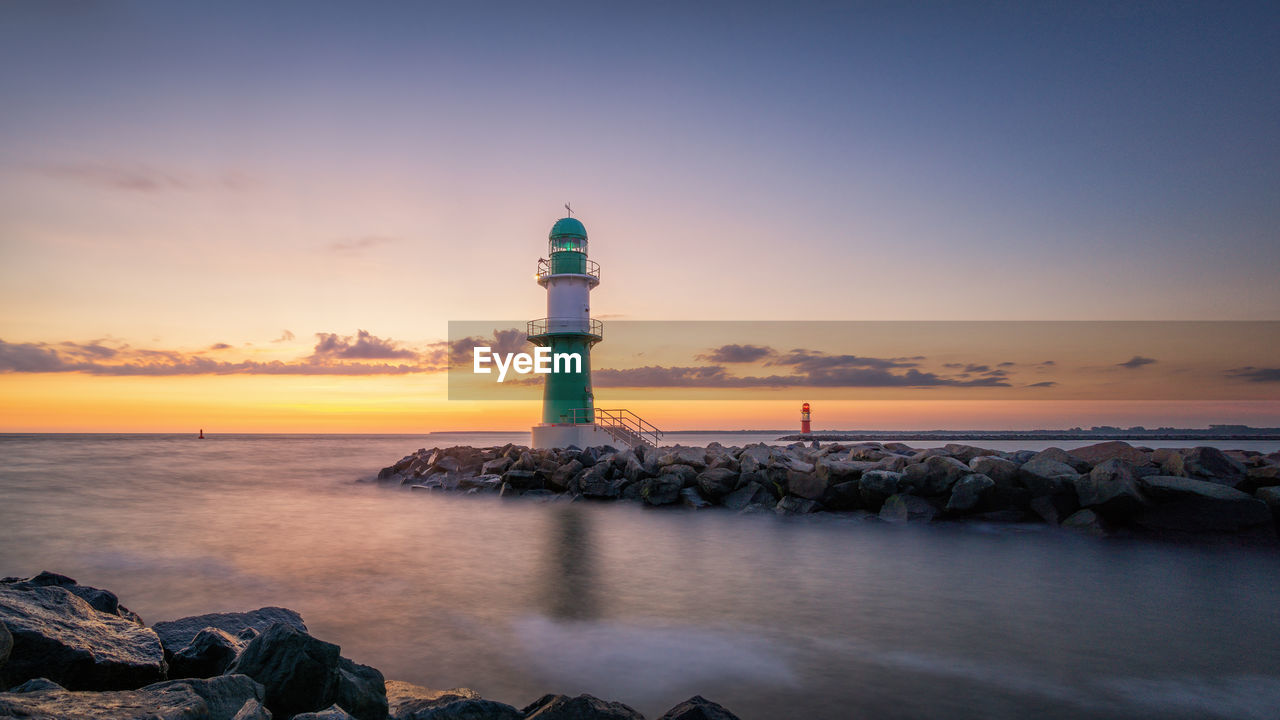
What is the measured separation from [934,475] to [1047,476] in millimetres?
1328

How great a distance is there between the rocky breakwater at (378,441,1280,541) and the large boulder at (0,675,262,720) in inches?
339

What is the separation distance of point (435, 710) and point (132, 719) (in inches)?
37.8

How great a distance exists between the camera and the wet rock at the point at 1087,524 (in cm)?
829

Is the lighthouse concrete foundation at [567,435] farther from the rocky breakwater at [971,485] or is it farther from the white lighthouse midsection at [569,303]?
the rocky breakwater at [971,485]

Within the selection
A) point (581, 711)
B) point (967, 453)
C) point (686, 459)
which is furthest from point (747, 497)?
point (581, 711)

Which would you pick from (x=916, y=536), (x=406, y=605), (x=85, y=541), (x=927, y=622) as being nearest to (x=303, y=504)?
(x=85, y=541)

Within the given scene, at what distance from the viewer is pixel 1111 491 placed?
8.20 m

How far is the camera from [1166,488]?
26.8ft

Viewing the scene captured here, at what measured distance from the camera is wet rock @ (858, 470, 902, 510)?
9.62 m

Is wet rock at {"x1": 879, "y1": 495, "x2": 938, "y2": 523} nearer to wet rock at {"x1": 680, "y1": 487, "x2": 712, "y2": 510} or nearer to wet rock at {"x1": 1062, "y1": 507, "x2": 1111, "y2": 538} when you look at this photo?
wet rock at {"x1": 1062, "y1": 507, "x2": 1111, "y2": 538}

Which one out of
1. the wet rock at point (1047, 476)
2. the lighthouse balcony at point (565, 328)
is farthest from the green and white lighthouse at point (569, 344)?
the wet rock at point (1047, 476)

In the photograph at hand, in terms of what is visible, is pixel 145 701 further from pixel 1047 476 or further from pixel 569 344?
pixel 569 344

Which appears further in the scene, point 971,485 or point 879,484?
point 879,484

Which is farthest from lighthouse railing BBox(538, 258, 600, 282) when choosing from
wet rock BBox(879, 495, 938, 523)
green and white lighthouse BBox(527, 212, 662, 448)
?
wet rock BBox(879, 495, 938, 523)
